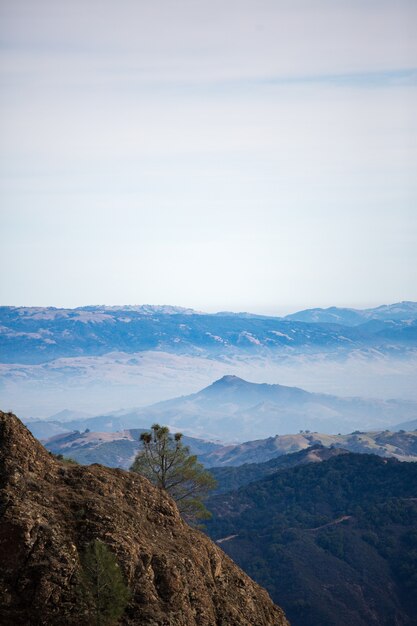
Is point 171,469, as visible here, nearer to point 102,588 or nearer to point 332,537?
point 102,588

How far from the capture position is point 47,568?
2384 cm

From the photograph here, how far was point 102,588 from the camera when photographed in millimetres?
23625

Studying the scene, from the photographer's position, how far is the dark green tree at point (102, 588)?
23.5 m

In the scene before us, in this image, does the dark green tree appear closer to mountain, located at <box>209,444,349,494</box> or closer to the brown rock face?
the brown rock face

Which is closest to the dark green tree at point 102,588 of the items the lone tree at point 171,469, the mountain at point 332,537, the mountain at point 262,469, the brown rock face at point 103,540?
the brown rock face at point 103,540

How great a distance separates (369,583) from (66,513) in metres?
78.2

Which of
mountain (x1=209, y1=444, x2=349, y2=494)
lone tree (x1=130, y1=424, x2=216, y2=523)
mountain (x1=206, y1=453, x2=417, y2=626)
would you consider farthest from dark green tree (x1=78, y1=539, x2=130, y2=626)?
mountain (x1=209, y1=444, x2=349, y2=494)

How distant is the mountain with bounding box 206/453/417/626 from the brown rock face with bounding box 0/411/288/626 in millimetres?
59563

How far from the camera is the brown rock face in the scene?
23547 mm

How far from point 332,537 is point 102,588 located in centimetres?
8980

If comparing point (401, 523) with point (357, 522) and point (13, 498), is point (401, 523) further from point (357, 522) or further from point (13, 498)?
point (13, 498)

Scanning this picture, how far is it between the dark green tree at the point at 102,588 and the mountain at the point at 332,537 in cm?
6646

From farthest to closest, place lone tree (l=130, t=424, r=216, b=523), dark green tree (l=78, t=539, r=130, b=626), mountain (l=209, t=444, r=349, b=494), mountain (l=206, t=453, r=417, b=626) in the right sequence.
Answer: mountain (l=209, t=444, r=349, b=494) → mountain (l=206, t=453, r=417, b=626) → lone tree (l=130, t=424, r=216, b=523) → dark green tree (l=78, t=539, r=130, b=626)

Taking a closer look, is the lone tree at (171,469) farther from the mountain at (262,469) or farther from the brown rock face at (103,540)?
the mountain at (262,469)
